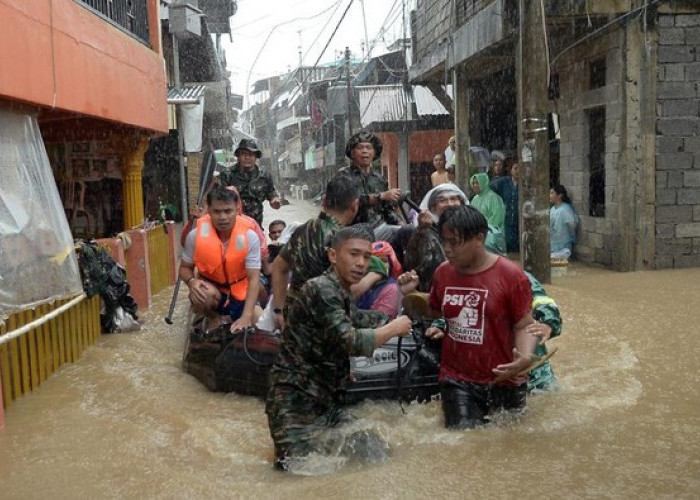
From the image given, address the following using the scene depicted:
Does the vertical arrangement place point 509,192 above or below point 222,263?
above

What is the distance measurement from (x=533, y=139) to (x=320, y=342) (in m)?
6.53

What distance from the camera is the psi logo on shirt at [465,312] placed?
4520 mm

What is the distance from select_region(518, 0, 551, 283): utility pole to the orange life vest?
15.4ft

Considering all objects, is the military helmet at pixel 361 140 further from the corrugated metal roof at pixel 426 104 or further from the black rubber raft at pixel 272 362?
the corrugated metal roof at pixel 426 104

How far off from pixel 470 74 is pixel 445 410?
1428cm

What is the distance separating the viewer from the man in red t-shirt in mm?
4445

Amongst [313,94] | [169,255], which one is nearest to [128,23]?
[169,255]

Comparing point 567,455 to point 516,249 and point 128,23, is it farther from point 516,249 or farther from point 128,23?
point 516,249

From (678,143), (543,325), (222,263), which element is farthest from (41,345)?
(678,143)

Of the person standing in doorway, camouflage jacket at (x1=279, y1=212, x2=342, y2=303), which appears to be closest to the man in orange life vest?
camouflage jacket at (x1=279, y1=212, x2=342, y2=303)

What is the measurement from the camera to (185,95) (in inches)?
685

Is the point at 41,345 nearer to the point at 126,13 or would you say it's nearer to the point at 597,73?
the point at 126,13

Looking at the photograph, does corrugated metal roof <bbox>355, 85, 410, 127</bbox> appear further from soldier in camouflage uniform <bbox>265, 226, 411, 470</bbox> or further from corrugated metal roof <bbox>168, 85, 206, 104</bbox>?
soldier in camouflage uniform <bbox>265, 226, 411, 470</bbox>

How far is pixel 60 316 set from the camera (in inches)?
281
